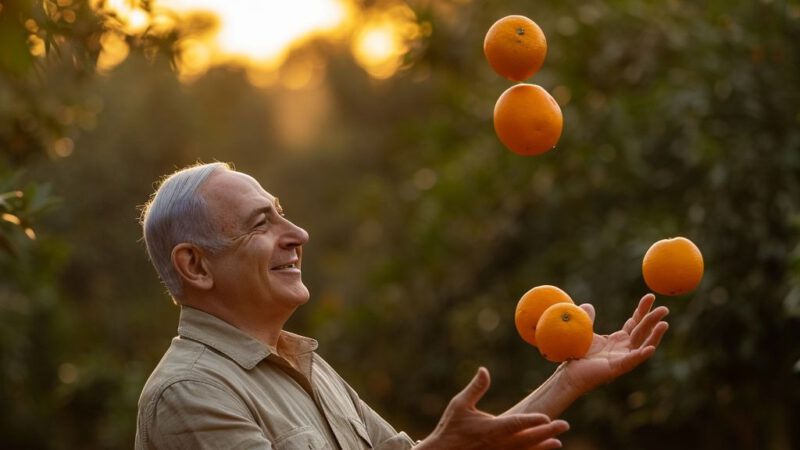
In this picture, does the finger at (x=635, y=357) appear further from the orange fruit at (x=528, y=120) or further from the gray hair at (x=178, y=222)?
the gray hair at (x=178, y=222)

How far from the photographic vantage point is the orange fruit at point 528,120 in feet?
9.78

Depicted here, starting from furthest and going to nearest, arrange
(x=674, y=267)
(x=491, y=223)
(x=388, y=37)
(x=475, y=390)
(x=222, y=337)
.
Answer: (x=388, y=37), (x=491, y=223), (x=674, y=267), (x=222, y=337), (x=475, y=390)

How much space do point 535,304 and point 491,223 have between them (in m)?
6.92

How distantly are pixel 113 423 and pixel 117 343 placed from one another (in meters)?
4.48

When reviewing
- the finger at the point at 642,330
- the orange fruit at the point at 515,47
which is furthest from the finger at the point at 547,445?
the orange fruit at the point at 515,47

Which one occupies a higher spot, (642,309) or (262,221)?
(262,221)

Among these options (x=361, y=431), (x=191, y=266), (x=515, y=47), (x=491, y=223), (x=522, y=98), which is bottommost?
(x=491, y=223)

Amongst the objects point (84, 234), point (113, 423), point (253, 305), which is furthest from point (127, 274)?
point (253, 305)

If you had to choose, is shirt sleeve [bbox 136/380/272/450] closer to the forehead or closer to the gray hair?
the gray hair

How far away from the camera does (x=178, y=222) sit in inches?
111

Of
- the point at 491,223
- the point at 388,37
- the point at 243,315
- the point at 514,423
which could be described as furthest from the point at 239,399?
the point at 388,37

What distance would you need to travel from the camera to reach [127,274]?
1634cm

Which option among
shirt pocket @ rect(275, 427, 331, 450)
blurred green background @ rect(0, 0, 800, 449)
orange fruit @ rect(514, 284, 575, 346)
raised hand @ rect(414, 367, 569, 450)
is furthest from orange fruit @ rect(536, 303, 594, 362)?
blurred green background @ rect(0, 0, 800, 449)

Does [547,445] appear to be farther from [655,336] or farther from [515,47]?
[515,47]
